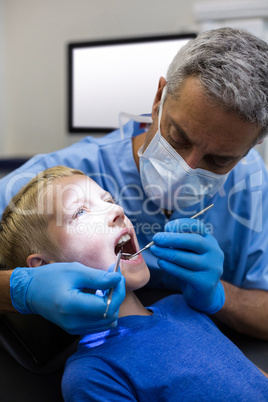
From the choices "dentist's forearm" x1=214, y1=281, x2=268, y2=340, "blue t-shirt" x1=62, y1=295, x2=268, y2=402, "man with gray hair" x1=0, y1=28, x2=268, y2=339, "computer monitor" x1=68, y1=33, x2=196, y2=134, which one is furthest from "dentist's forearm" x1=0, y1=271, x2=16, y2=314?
"computer monitor" x1=68, y1=33, x2=196, y2=134

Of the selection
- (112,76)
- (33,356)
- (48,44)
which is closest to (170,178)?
(33,356)

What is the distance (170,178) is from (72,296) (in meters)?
0.46

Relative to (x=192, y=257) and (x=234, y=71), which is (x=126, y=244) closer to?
(x=192, y=257)

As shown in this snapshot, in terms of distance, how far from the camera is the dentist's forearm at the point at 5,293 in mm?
872

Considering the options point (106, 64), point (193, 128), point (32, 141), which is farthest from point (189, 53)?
point (32, 141)

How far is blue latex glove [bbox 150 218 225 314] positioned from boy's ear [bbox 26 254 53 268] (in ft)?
0.84

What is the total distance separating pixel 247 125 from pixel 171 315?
521 millimetres

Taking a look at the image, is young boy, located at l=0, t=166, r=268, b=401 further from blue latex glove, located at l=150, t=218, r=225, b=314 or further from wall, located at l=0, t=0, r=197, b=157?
wall, located at l=0, t=0, r=197, b=157

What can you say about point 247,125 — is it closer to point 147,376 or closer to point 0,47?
point 147,376

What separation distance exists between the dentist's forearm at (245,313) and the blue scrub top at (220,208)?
61 millimetres

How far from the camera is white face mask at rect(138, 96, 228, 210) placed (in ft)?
3.37

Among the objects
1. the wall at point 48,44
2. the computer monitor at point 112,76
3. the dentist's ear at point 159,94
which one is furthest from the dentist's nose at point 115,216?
the wall at point 48,44

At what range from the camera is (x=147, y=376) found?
31.3 inches

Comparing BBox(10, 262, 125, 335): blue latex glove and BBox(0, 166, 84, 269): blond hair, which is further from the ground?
BBox(0, 166, 84, 269): blond hair
